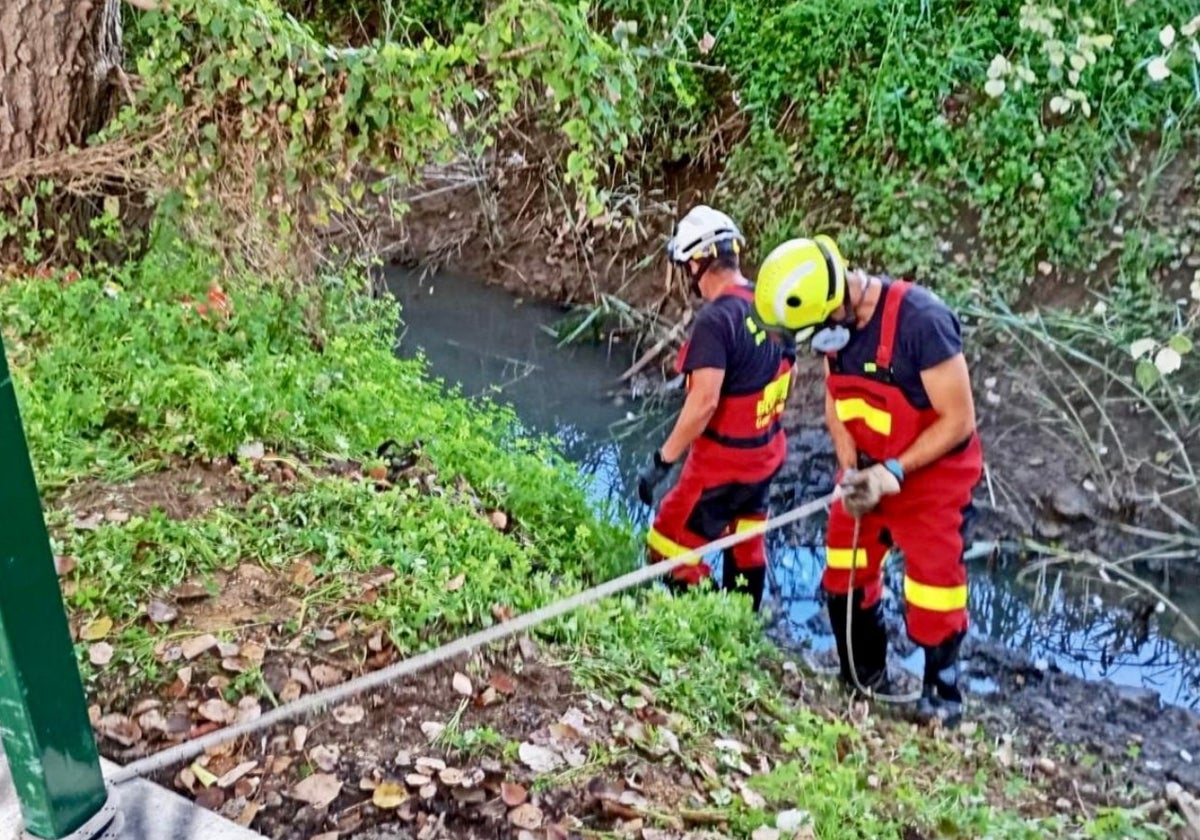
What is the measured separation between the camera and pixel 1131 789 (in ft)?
13.6

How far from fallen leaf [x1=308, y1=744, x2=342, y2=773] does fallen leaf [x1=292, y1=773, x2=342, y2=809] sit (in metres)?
0.04

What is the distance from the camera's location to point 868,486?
13.1ft

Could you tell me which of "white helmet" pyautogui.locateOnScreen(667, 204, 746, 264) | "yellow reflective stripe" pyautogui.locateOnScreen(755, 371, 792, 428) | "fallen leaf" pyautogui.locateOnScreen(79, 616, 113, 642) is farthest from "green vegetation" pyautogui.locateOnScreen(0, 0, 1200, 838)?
"yellow reflective stripe" pyautogui.locateOnScreen(755, 371, 792, 428)

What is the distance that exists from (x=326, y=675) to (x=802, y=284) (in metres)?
2.07

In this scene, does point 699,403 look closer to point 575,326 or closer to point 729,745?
point 729,745

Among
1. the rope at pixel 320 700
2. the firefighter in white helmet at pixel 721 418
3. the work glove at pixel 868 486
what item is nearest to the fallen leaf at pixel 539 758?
the rope at pixel 320 700

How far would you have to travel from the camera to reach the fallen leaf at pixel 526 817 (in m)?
2.85

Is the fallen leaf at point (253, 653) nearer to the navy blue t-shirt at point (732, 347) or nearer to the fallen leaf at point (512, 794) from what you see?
the fallen leaf at point (512, 794)

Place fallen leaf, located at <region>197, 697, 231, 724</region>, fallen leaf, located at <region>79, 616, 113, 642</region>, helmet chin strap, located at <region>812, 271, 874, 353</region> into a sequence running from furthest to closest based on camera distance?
helmet chin strap, located at <region>812, 271, 874, 353</region> → fallen leaf, located at <region>79, 616, 113, 642</region> → fallen leaf, located at <region>197, 697, 231, 724</region>

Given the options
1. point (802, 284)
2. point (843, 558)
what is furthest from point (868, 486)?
point (802, 284)

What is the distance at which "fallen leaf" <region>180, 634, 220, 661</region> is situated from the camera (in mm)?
3264

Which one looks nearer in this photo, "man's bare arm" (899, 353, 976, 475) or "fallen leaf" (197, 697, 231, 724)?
"fallen leaf" (197, 697, 231, 724)

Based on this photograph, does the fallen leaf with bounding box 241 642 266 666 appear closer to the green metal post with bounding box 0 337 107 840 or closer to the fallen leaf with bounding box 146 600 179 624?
the fallen leaf with bounding box 146 600 179 624

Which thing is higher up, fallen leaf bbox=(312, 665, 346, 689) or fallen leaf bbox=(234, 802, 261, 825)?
fallen leaf bbox=(234, 802, 261, 825)
